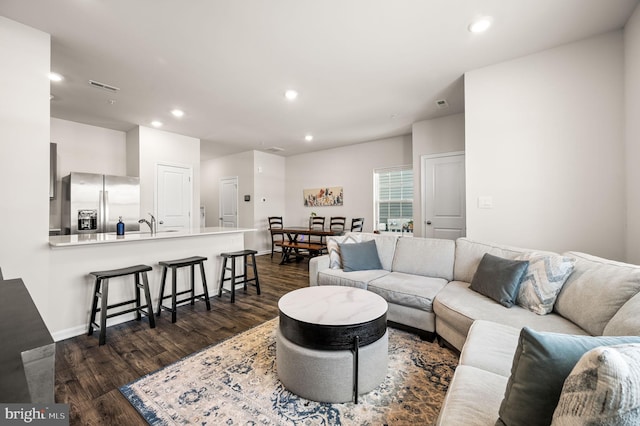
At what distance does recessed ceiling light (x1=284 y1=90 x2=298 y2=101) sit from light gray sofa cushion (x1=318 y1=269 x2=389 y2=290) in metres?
2.40

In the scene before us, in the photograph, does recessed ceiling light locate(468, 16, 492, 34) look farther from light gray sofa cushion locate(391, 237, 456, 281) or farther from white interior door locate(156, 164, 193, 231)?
white interior door locate(156, 164, 193, 231)

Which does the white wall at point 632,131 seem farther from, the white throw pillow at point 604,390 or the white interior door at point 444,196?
the white throw pillow at point 604,390

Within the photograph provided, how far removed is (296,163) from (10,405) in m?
7.31

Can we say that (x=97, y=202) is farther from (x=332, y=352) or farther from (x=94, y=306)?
(x=332, y=352)

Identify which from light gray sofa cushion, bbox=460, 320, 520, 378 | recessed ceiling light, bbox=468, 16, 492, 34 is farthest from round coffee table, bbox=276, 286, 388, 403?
recessed ceiling light, bbox=468, 16, 492, 34

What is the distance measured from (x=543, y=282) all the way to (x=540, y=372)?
1.64 m

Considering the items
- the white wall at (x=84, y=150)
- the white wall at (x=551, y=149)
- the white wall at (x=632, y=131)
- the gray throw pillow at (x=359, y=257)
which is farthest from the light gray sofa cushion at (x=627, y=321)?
the white wall at (x=84, y=150)

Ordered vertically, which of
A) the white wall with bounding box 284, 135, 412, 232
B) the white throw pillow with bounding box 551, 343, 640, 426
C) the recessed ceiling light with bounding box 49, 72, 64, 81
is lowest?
the white throw pillow with bounding box 551, 343, 640, 426

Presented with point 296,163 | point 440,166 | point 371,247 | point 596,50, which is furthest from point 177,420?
point 296,163

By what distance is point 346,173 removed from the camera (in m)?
6.66

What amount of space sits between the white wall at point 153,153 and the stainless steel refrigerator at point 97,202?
0.30 metres

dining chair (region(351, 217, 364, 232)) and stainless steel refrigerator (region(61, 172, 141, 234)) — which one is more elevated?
stainless steel refrigerator (region(61, 172, 141, 234))

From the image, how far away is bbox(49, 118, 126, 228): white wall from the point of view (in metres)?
4.59

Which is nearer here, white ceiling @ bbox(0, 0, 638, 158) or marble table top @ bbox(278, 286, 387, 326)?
marble table top @ bbox(278, 286, 387, 326)
